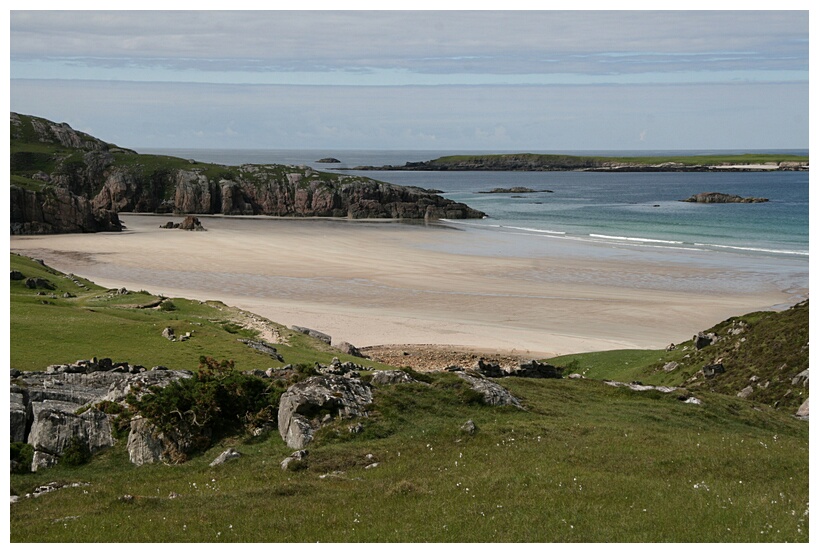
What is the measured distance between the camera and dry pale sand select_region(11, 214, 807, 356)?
62531 mm

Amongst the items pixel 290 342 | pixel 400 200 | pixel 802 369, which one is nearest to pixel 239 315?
pixel 290 342

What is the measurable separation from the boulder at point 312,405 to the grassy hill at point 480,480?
1.39ft

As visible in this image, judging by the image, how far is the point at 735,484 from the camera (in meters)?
19.8

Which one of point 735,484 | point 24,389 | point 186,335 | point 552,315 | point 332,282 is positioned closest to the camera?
point 735,484

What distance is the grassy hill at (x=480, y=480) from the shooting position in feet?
55.7

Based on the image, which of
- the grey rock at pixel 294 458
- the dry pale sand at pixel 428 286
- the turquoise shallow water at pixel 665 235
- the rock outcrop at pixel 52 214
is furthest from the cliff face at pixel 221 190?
the grey rock at pixel 294 458

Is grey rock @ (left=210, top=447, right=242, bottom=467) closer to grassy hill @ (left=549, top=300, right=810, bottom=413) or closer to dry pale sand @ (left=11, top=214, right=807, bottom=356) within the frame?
grassy hill @ (left=549, top=300, right=810, bottom=413)

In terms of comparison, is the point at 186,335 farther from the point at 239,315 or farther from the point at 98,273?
the point at 98,273

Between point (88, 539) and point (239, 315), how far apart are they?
39331 millimetres

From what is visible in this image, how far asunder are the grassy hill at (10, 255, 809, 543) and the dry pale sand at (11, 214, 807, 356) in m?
26.8

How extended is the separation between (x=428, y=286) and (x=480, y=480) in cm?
6461

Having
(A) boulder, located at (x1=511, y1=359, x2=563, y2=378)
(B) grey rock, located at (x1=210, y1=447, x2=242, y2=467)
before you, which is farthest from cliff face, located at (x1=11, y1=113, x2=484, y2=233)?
(B) grey rock, located at (x1=210, y1=447, x2=242, y2=467)

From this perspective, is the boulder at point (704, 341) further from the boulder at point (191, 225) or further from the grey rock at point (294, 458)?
the boulder at point (191, 225)

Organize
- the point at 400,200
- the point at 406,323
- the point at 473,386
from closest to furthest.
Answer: the point at 473,386
the point at 406,323
the point at 400,200
